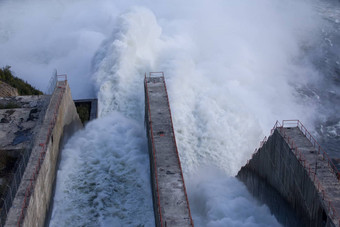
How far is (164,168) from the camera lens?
17016mm

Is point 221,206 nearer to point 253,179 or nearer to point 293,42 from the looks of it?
point 253,179

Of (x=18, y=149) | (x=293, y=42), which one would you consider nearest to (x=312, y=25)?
(x=293, y=42)

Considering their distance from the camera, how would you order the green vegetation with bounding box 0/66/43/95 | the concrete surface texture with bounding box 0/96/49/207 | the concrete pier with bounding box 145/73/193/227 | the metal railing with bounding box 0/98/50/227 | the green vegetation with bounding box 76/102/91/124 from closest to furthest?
1. the metal railing with bounding box 0/98/50/227
2. the concrete pier with bounding box 145/73/193/227
3. the concrete surface texture with bounding box 0/96/49/207
4. the green vegetation with bounding box 76/102/91/124
5. the green vegetation with bounding box 0/66/43/95

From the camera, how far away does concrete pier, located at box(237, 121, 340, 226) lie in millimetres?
14312

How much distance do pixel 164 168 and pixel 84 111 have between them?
9644mm

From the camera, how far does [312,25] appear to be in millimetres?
42625

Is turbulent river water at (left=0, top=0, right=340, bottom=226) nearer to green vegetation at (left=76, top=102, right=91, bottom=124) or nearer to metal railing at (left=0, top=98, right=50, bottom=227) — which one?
green vegetation at (left=76, top=102, right=91, bottom=124)

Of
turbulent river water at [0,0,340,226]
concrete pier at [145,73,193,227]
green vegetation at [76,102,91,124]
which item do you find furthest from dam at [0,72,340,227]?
green vegetation at [76,102,91,124]

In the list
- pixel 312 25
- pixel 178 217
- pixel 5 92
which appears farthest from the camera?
pixel 312 25

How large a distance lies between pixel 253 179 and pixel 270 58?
1895cm

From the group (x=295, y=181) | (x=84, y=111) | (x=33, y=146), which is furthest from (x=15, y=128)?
(x=295, y=181)

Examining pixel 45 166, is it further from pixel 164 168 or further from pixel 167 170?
pixel 167 170

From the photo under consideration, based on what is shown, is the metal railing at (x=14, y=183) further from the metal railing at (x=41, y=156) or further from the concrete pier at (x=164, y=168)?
the concrete pier at (x=164, y=168)

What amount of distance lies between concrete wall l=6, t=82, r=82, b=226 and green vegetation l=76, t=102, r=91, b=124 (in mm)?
1711
